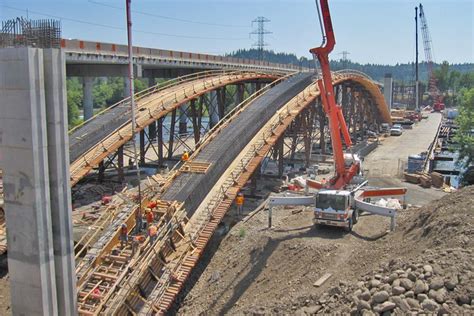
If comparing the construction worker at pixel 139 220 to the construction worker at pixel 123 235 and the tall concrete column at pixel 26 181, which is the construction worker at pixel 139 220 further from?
the tall concrete column at pixel 26 181

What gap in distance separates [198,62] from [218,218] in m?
42.5

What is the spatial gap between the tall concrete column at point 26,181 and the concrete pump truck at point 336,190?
12.9m

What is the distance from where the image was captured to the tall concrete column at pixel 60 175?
14.2 m

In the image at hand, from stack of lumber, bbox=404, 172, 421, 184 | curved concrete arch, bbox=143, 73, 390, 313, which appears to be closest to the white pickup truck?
curved concrete arch, bbox=143, 73, 390, 313

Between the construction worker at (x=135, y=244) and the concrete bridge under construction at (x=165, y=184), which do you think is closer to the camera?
the concrete bridge under construction at (x=165, y=184)

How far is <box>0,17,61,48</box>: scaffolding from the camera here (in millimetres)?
14406

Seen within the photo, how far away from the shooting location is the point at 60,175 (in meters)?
14.8

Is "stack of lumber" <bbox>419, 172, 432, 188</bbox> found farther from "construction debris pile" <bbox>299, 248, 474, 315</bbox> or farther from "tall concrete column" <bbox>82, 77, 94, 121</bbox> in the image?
"tall concrete column" <bbox>82, 77, 94, 121</bbox>

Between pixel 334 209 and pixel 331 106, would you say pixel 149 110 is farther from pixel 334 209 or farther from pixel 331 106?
pixel 334 209

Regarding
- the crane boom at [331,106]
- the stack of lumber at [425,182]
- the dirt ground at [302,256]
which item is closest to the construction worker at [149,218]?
the dirt ground at [302,256]

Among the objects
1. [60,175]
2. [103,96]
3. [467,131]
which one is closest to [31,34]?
[60,175]

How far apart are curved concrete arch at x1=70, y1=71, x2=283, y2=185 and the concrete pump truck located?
38.6 ft

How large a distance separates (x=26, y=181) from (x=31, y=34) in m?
4.25

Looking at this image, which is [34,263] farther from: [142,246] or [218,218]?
[218,218]
